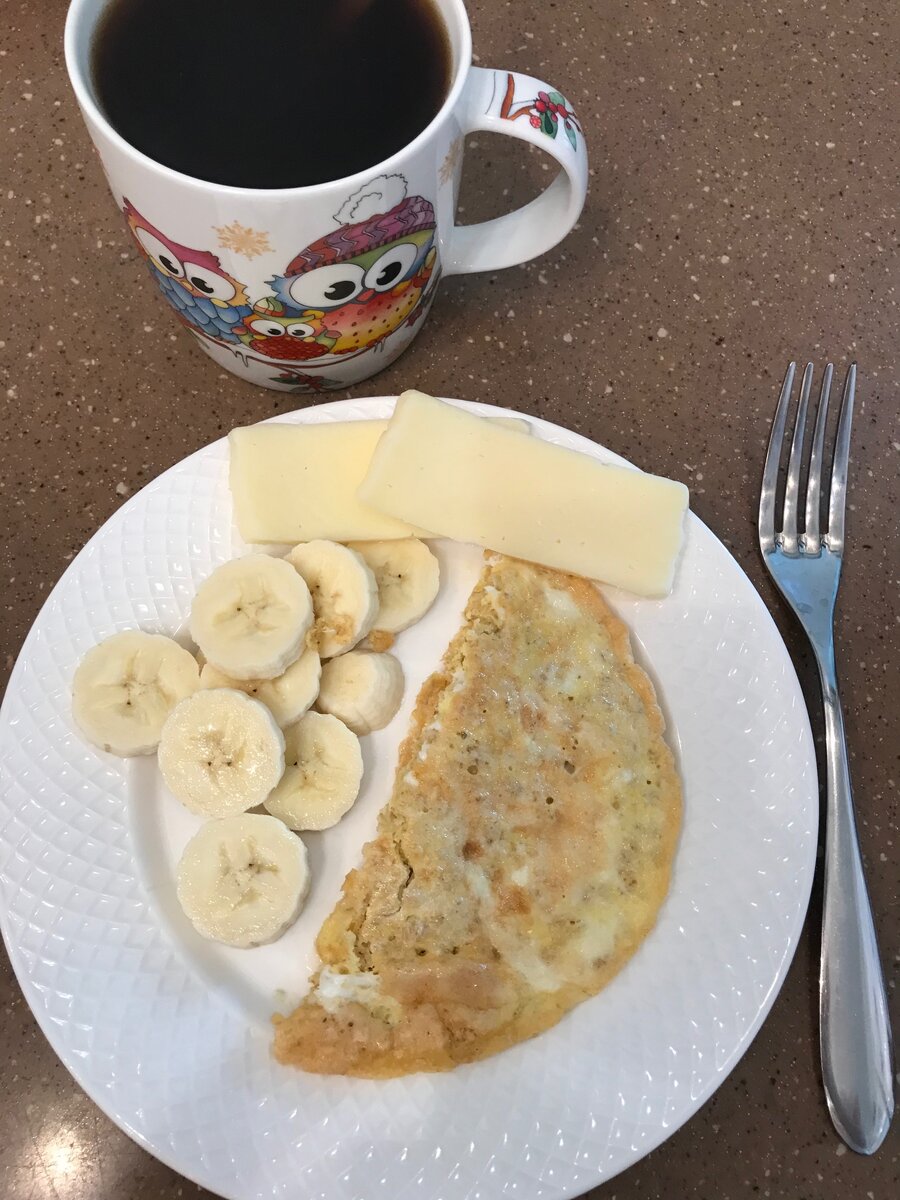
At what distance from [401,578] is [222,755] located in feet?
0.91

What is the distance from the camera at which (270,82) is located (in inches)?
33.3

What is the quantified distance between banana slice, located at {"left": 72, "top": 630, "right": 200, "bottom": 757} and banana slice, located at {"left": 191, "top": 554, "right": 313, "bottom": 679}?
0.15 feet

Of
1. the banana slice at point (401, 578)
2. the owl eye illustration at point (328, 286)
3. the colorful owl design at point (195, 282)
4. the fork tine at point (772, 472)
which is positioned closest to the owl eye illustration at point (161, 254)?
the colorful owl design at point (195, 282)

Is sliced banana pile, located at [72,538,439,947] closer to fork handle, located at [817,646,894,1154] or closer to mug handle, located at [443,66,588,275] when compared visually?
mug handle, located at [443,66,588,275]

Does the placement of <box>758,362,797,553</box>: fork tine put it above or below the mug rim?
below

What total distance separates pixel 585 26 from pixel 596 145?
22 cm

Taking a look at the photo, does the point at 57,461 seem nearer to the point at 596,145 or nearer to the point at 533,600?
A: the point at 533,600

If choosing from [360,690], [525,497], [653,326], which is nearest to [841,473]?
[653,326]

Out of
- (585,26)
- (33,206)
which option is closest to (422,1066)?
(33,206)

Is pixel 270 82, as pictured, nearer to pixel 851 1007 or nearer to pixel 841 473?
pixel 841 473

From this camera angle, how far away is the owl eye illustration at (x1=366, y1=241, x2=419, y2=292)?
85 cm

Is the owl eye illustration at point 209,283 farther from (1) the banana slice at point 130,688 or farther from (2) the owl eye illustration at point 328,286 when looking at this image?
(1) the banana slice at point 130,688

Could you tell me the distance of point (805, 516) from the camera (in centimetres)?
114

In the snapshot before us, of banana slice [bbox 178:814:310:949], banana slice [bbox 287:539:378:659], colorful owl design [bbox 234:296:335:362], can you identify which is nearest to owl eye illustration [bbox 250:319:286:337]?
colorful owl design [bbox 234:296:335:362]
